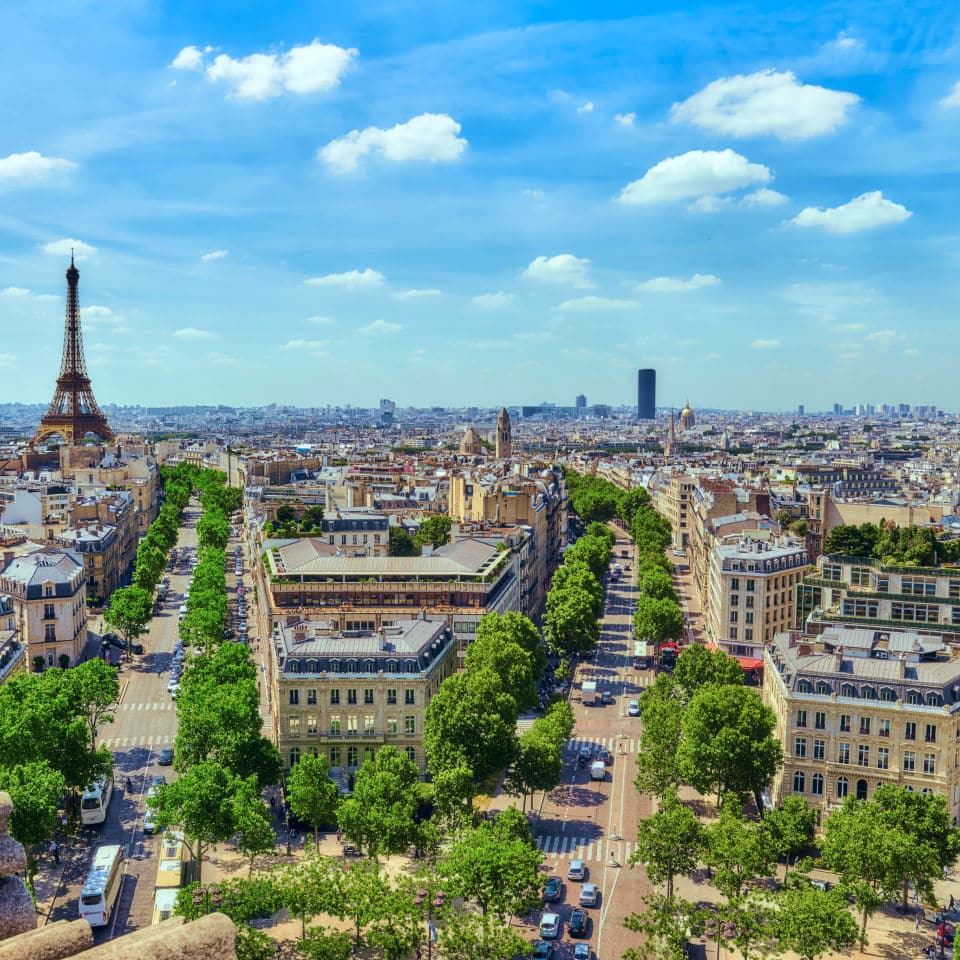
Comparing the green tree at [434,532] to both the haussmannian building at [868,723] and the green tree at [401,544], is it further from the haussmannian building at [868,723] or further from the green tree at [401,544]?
the haussmannian building at [868,723]

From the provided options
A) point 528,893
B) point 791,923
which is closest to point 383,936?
point 528,893

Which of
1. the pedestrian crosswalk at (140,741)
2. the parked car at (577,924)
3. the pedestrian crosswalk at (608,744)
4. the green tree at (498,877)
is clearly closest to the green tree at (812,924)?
the parked car at (577,924)

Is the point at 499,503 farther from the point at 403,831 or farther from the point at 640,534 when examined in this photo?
the point at 403,831

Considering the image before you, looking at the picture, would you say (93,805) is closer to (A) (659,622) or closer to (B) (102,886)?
(B) (102,886)

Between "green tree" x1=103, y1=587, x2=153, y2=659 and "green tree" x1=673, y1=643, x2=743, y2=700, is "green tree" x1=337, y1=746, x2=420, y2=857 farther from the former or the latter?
"green tree" x1=103, y1=587, x2=153, y2=659

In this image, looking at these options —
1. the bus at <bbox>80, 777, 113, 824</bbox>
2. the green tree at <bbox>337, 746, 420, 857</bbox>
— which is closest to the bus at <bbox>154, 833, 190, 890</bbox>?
the bus at <bbox>80, 777, 113, 824</bbox>

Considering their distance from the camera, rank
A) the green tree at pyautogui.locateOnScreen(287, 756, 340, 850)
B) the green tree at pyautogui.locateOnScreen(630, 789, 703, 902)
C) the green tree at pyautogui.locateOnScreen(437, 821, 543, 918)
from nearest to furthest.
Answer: the green tree at pyautogui.locateOnScreen(437, 821, 543, 918)
the green tree at pyautogui.locateOnScreen(630, 789, 703, 902)
the green tree at pyautogui.locateOnScreen(287, 756, 340, 850)
